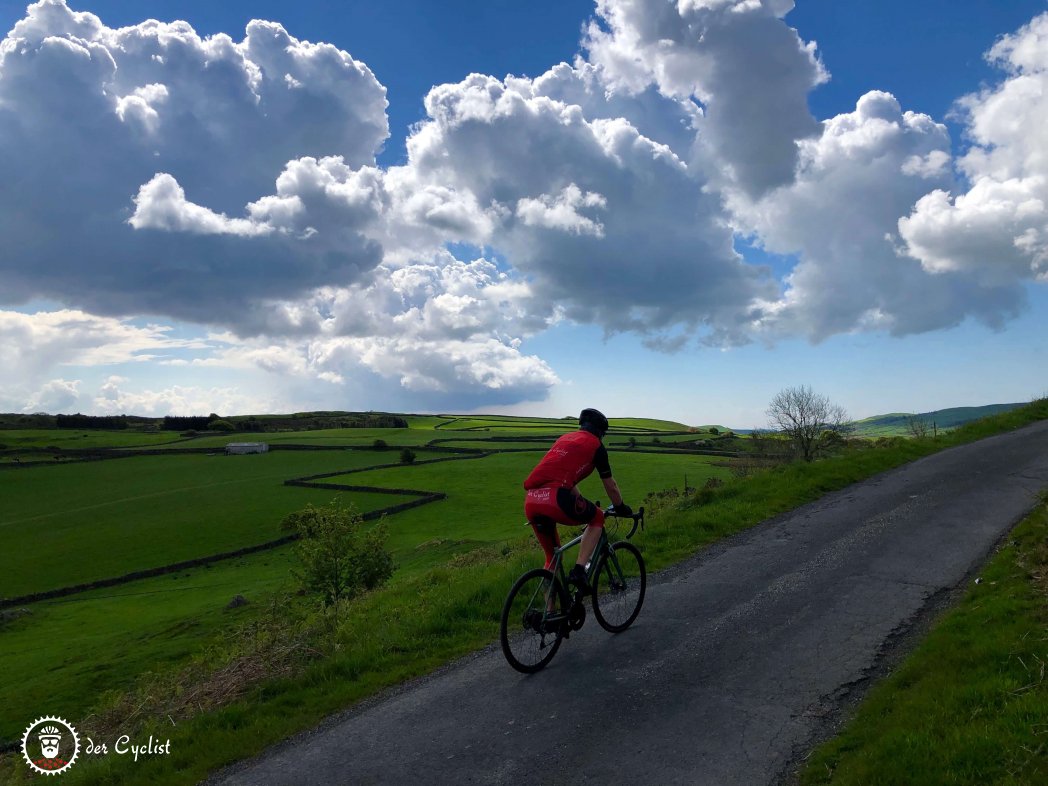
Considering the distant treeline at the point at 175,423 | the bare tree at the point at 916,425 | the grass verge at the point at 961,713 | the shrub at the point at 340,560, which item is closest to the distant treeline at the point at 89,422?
the distant treeline at the point at 175,423

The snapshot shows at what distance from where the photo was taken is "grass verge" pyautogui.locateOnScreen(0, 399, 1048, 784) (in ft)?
21.1

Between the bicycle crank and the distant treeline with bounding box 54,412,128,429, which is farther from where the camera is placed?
the distant treeline with bounding box 54,412,128,429

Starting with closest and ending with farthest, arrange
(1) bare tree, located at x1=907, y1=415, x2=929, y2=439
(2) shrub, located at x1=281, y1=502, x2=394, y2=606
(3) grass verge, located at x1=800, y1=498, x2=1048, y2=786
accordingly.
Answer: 1. (3) grass verge, located at x1=800, y1=498, x2=1048, y2=786
2. (2) shrub, located at x1=281, y1=502, x2=394, y2=606
3. (1) bare tree, located at x1=907, y1=415, x2=929, y2=439

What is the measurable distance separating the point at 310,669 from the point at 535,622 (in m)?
3.15

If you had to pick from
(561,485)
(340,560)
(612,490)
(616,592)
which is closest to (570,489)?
(561,485)

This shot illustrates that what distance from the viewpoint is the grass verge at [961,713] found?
4719 mm

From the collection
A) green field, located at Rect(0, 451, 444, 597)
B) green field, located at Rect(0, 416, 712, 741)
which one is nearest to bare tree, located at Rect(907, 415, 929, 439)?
green field, located at Rect(0, 416, 712, 741)

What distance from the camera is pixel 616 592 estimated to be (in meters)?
8.73

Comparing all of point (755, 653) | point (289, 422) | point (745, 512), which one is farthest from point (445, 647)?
point (289, 422)

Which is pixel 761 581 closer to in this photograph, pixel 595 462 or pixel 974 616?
pixel 974 616

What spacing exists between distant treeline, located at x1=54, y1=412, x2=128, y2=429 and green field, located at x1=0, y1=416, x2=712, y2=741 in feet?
124

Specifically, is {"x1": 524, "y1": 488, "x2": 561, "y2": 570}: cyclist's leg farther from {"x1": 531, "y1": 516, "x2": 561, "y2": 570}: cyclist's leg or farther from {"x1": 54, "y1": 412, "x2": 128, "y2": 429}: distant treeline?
{"x1": 54, "y1": 412, "x2": 128, "y2": 429}: distant treeline

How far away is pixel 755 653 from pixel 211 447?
413 feet

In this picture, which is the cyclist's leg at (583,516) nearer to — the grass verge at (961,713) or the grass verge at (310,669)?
the grass verge at (310,669)
